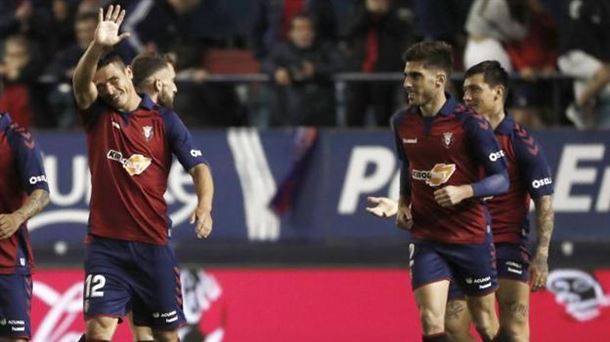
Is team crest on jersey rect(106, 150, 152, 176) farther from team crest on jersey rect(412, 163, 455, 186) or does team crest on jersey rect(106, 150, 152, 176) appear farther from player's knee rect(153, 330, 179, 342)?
team crest on jersey rect(412, 163, 455, 186)

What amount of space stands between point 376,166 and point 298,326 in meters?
1.47

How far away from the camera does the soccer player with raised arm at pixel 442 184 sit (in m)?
9.88

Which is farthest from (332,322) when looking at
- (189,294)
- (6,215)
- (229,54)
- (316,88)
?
(6,215)

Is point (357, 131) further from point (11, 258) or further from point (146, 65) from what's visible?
point (11, 258)

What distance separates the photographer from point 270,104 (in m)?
14.4

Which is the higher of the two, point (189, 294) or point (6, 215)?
point (6, 215)

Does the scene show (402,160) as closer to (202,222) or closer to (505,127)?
(505,127)

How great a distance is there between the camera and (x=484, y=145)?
9.88 metres

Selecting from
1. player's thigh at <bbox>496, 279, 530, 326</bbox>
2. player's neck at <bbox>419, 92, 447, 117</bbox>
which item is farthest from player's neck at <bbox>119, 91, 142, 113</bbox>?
player's thigh at <bbox>496, 279, 530, 326</bbox>

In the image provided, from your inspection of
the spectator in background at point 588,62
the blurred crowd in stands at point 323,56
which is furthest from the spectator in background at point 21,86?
the spectator in background at point 588,62

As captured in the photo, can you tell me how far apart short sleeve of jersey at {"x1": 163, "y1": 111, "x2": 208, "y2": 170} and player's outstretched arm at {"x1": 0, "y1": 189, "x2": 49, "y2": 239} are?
76cm

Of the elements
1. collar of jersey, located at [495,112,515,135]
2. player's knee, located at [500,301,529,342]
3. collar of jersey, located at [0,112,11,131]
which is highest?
collar of jersey, located at [0,112,11,131]

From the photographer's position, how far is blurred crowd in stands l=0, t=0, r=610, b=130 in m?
14.0

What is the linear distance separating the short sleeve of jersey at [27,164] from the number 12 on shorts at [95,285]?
21.7 inches
